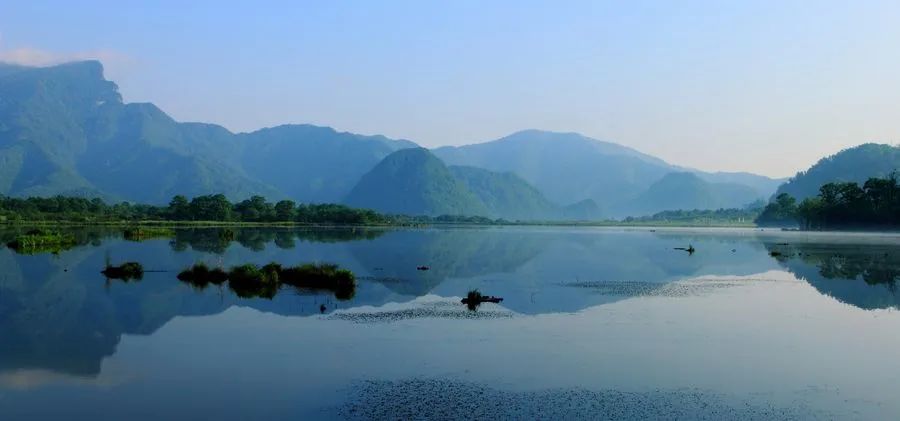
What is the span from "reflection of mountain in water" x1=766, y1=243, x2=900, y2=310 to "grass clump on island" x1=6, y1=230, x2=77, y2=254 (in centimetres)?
7964

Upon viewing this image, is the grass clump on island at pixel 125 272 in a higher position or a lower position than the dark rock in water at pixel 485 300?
higher

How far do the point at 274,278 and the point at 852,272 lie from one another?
5119 cm

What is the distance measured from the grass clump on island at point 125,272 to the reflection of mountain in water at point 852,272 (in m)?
51.5

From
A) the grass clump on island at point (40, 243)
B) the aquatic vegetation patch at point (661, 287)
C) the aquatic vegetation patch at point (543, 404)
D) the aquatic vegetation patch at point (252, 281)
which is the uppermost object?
the grass clump on island at point (40, 243)

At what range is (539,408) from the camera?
20.6 metres

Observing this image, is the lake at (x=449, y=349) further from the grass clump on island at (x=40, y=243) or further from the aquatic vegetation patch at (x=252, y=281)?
the grass clump on island at (x=40, y=243)

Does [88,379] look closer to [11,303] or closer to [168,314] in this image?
[168,314]

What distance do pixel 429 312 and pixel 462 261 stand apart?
39.9 m

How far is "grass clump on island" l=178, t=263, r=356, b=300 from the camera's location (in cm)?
4944

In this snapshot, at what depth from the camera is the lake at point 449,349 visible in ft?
69.1

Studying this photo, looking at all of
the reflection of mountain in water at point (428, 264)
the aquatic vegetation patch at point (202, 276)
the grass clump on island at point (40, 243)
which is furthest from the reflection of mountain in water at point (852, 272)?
the grass clump on island at point (40, 243)

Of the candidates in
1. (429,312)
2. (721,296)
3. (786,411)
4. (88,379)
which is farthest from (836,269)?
(88,379)

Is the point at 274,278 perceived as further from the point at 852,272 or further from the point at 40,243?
the point at 40,243

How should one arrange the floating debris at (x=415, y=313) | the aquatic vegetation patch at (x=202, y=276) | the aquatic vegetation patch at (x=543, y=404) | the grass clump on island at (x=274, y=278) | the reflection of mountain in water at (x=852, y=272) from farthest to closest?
1. the aquatic vegetation patch at (x=202, y=276)
2. the grass clump on island at (x=274, y=278)
3. the reflection of mountain in water at (x=852, y=272)
4. the floating debris at (x=415, y=313)
5. the aquatic vegetation patch at (x=543, y=404)
